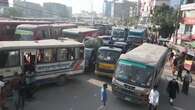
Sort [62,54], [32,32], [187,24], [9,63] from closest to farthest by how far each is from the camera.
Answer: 1. [9,63]
2. [62,54]
3. [32,32]
4. [187,24]

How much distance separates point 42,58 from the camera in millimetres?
15617

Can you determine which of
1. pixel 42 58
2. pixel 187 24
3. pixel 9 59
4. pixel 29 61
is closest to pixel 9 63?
pixel 9 59

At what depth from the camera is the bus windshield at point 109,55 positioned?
725 inches

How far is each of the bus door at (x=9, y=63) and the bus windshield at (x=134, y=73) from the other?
5.15 metres

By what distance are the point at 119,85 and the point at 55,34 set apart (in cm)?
1918

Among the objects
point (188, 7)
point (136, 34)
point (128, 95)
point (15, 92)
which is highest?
point (188, 7)

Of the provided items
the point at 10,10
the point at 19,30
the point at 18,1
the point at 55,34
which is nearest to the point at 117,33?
the point at 55,34

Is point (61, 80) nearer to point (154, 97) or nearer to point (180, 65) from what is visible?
point (154, 97)

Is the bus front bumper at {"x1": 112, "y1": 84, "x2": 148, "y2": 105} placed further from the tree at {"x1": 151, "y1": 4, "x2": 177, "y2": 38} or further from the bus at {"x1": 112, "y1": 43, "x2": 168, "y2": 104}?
the tree at {"x1": 151, "y1": 4, "x2": 177, "y2": 38}

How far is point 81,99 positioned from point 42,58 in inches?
128

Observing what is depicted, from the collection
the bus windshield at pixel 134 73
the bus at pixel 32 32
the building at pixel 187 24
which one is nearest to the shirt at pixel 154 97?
the bus windshield at pixel 134 73

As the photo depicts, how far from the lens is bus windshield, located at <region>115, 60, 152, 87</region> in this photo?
44.9ft

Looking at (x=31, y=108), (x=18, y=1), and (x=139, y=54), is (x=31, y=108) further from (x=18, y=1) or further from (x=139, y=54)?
(x=18, y=1)

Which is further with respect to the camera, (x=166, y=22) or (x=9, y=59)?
(x=166, y=22)
